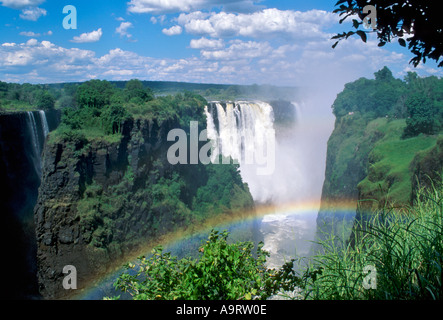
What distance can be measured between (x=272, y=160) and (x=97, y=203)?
24639 millimetres

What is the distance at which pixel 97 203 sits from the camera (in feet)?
56.4

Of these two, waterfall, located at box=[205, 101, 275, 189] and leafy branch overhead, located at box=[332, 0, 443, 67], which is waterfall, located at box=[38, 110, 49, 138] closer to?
waterfall, located at box=[205, 101, 275, 189]

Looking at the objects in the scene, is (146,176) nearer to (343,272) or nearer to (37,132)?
(37,132)

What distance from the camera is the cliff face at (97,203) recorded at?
52.9 ft

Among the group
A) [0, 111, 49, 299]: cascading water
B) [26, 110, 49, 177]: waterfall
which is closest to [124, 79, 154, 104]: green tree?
[26, 110, 49, 177]: waterfall

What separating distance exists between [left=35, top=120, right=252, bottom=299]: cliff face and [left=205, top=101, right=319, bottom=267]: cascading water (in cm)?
755

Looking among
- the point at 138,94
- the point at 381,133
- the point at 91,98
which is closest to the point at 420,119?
the point at 381,133

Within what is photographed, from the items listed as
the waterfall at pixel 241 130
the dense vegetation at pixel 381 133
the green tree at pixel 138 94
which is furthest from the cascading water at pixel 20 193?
the dense vegetation at pixel 381 133

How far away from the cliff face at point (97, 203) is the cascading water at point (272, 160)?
7545 mm

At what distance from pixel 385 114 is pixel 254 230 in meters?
15.8

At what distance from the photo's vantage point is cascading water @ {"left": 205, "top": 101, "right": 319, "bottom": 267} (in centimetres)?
2622

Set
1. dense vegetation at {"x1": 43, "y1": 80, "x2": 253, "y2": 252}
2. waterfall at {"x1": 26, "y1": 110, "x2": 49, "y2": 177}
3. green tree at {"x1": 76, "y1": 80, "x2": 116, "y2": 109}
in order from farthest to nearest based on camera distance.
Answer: green tree at {"x1": 76, "y1": 80, "x2": 116, "y2": 109}, dense vegetation at {"x1": 43, "y1": 80, "x2": 253, "y2": 252}, waterfall at {"x1": 26, "y1": 110, "x2": 49, "y2": 177}

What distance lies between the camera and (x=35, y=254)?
1736 cm
